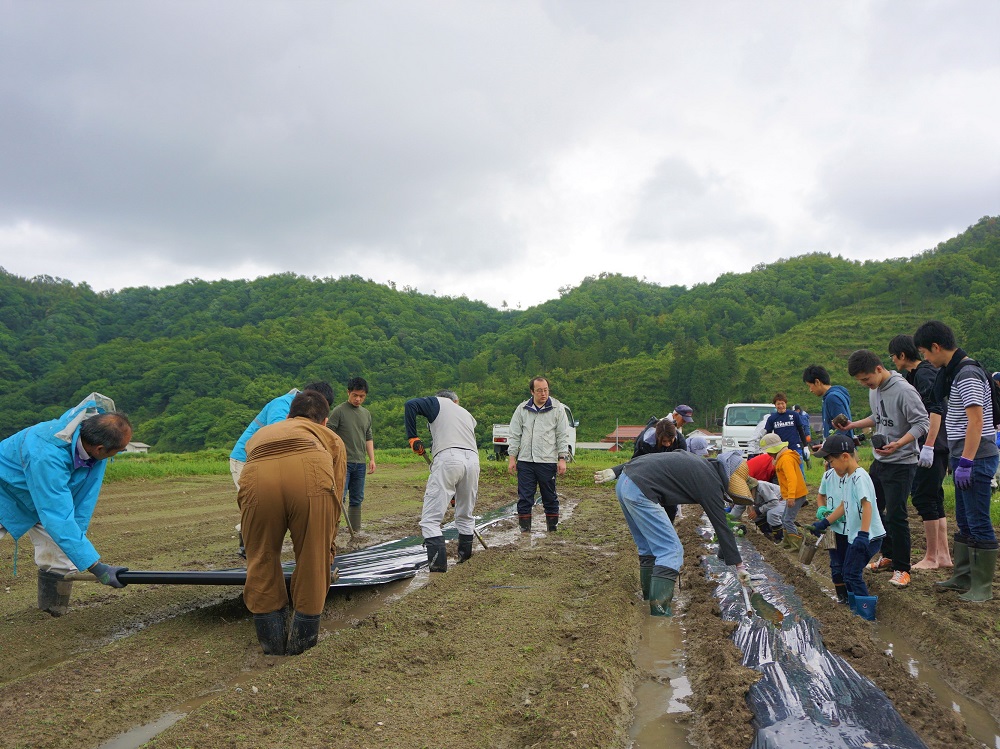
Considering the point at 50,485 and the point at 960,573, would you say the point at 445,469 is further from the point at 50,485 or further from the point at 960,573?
the point at 960,573

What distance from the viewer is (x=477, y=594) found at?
4.89 metres

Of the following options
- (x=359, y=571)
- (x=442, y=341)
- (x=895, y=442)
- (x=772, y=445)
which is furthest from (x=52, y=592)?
(x=442, y=341)

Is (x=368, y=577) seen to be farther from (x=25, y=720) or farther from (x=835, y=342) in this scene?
(x=835, y=342)

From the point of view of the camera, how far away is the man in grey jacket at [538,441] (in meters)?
7.42

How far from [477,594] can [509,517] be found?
454 centimetres

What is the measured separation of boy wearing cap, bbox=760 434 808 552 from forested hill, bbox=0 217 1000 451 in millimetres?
41364

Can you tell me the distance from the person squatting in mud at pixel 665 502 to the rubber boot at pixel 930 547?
1939mm

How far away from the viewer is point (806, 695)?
2990 mm

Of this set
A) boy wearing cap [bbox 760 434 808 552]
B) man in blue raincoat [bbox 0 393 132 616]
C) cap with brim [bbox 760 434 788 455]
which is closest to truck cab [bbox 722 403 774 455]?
cap with brim [bbox 760 434 788 455]

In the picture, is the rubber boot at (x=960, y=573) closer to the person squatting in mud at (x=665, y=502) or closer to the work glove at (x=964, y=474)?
the work glove at (x=964, y=474)

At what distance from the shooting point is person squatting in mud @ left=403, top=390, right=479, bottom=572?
567 centimetres

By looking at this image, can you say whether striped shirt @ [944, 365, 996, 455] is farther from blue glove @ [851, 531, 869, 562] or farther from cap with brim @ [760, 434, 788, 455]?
cap with brim @ [760, 434, 788, 455]

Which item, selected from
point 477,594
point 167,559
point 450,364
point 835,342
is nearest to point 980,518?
point 477,594

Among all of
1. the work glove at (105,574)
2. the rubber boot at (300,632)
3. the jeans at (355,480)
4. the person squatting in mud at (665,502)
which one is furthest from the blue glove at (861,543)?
the jeans at (355,480)
